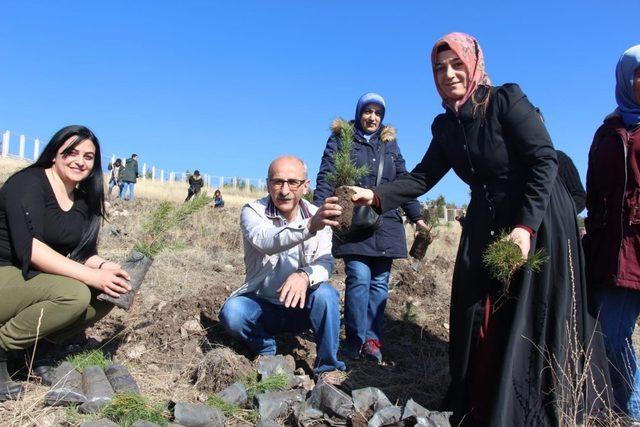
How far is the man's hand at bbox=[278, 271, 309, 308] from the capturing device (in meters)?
3.31

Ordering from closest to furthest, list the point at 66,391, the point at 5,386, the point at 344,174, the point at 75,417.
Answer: the point at 75,417, the point at 66,391, the point at 5,386, the point at 344,174

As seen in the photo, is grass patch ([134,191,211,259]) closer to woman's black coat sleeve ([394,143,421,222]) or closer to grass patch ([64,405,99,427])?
grass patch ([64,405,99,427])

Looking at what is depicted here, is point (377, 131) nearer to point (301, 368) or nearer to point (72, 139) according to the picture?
point (301, 368)

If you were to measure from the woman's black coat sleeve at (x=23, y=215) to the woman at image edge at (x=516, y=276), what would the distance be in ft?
7.79

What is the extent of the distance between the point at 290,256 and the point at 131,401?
141 cm

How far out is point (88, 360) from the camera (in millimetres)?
3365

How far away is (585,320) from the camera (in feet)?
9.14

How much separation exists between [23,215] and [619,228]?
3249 mm

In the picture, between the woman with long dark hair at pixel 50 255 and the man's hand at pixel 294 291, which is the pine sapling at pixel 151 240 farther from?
the man's hand at pixel 294 291

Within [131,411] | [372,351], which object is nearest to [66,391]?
[131,411]

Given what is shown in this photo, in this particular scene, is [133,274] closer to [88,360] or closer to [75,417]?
[88,360]

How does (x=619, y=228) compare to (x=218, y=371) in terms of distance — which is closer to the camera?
(x=619, y=228)

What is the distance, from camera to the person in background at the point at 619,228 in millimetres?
2766

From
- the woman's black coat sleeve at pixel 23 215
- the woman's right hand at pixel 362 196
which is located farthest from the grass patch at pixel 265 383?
the woman's black coat sleeve at pixel 23 215
